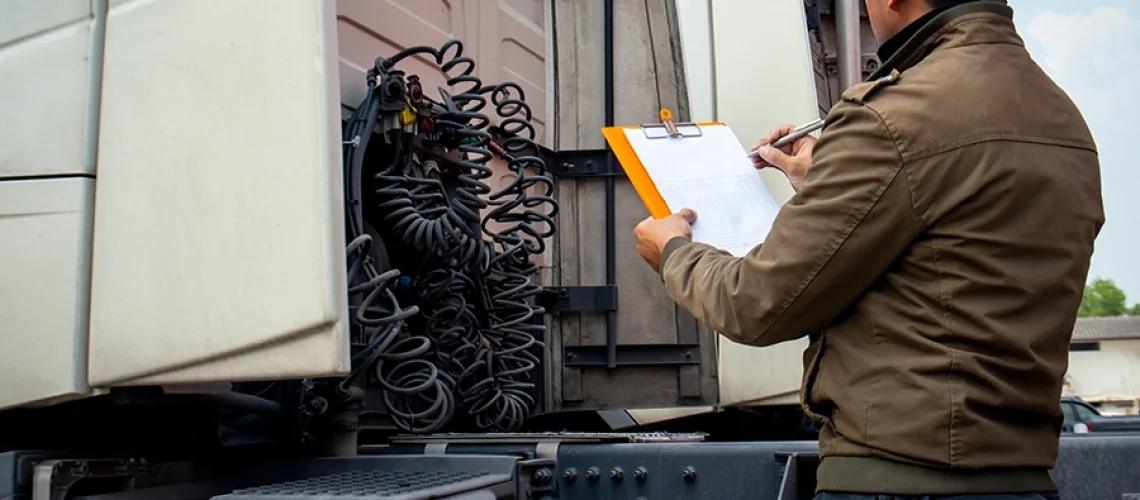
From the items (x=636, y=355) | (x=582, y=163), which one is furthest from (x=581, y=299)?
(x=582, y=163)

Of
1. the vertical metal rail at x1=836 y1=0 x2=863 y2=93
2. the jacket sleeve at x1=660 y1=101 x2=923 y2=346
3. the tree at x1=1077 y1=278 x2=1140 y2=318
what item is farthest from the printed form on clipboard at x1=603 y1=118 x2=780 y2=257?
the tree at x1=1077 y1=278 x2=1140 y2=318

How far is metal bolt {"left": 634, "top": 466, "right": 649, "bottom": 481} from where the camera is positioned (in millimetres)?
2221

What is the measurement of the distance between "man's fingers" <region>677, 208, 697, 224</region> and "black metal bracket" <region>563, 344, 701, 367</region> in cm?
144

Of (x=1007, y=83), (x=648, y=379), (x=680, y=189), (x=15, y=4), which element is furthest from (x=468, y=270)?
(x=1007, y=83)

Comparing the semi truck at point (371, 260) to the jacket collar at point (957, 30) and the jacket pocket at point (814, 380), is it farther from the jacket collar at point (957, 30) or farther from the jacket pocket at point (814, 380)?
the jacket collar at point (957, 30)

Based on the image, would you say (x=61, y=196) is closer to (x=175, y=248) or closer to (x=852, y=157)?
(x=175, y=248)

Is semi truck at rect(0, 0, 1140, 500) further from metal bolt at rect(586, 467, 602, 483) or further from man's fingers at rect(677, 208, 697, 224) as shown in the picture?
man's fingers at rect(677, 208, 697, 224)

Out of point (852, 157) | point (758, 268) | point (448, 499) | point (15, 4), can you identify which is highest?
point (15, 4)

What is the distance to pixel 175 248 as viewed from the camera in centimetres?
190

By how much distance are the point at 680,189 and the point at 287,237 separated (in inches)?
26.4

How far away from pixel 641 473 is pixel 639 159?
0.59 m

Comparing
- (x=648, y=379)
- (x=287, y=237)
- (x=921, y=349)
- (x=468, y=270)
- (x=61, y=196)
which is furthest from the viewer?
(x=648, y=379)

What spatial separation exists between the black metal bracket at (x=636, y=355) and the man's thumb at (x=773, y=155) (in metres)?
1.30

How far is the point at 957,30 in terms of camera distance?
1550 mm
